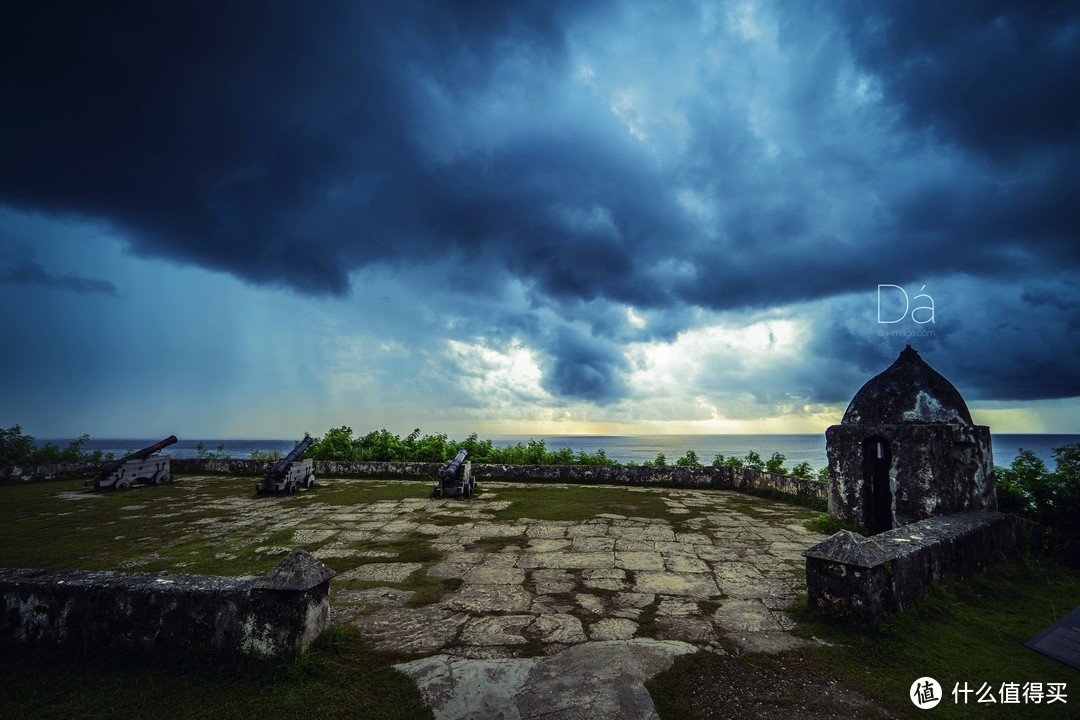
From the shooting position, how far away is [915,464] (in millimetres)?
6621

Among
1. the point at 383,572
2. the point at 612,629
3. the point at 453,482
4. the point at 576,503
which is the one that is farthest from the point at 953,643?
the point at 453,482

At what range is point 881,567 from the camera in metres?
4.01

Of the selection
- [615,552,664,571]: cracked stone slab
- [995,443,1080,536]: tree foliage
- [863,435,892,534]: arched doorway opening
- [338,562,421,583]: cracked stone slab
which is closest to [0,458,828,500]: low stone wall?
[863,435,892,534]: arched doorway opening

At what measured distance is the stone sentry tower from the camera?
21.3ft

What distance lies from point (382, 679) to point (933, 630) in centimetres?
430

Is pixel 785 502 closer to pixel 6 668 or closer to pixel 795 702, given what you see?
pixel 795 702

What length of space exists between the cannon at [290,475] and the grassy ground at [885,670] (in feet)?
35.7

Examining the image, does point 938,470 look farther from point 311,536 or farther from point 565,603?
point 311,536

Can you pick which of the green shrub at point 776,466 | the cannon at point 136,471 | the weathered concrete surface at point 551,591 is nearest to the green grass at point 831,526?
the weathered concrete surface at point 551,591

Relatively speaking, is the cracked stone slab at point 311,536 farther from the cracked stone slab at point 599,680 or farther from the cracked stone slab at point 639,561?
the cracked stone slab at point 599,680

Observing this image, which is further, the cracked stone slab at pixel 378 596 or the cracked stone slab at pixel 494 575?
the cracked stone slab at pixel 494 575

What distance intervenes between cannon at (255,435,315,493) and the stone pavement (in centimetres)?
387

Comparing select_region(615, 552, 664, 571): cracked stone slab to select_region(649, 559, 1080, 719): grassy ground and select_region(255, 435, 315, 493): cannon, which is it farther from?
select_region(255, 435, 315, 493): cannon

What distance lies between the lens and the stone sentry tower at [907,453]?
6480 millimetres
